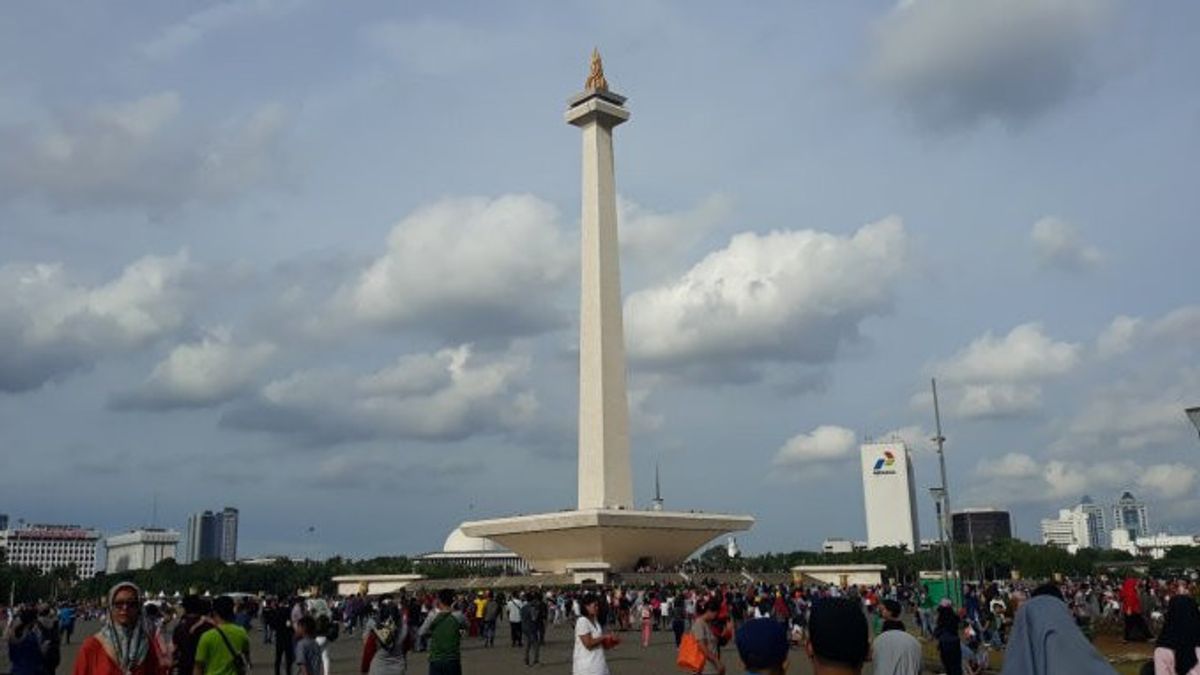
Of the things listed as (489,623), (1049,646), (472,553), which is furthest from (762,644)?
(472,553)

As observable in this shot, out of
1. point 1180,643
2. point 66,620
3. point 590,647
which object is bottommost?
point 66,620

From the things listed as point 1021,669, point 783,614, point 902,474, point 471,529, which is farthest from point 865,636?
point 902,474

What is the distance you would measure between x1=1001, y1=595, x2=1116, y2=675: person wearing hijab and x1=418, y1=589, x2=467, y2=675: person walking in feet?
20.8

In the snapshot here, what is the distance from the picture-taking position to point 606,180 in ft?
197

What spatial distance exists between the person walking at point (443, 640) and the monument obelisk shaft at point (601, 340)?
159 ft

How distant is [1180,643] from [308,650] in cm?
878

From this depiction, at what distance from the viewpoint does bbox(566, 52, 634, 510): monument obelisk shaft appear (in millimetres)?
58500

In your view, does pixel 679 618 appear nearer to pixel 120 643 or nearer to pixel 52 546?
pixel 120 643

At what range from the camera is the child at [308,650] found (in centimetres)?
1181

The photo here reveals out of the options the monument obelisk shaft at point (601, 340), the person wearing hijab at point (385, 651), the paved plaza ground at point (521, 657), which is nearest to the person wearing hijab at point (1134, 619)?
the paved plaza ground at point (521, 657)

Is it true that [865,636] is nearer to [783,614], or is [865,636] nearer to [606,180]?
[783,614]

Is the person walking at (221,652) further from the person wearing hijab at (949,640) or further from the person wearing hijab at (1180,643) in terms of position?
the person wearing hijab at (949,640)

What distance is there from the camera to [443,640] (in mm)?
9336

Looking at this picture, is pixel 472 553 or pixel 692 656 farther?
pixel 472 553
